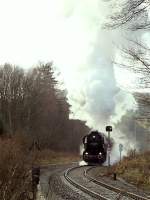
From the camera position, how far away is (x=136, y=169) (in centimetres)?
3011

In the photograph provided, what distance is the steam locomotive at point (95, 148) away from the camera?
45.0 metres

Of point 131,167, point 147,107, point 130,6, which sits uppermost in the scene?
point 130,6

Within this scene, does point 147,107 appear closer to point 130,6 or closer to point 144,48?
point 144,48

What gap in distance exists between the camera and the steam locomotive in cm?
4497

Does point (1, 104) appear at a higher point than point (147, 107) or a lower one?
higher

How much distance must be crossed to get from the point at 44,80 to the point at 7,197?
61.4 metres

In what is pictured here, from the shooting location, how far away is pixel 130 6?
11242mm

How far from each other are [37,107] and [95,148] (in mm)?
24293

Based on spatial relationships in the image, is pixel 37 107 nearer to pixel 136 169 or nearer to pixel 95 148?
pixel 95 148

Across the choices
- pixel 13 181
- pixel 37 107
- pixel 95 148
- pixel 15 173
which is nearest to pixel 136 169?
pixel 95 148

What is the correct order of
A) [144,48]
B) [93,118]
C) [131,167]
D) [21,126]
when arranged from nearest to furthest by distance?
[144,48] → [131,167] → [93,118] → [21,126]

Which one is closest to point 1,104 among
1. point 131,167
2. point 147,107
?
point 131,167

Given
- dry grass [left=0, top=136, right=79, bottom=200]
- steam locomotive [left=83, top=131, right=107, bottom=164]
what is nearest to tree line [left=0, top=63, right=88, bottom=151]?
steam locomotive [left=83, top=131, right=107, bottom=164]

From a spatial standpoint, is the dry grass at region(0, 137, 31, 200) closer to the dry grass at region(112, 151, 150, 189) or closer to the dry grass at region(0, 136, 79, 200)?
the dry grass at region(0, 136, 79, 200)
